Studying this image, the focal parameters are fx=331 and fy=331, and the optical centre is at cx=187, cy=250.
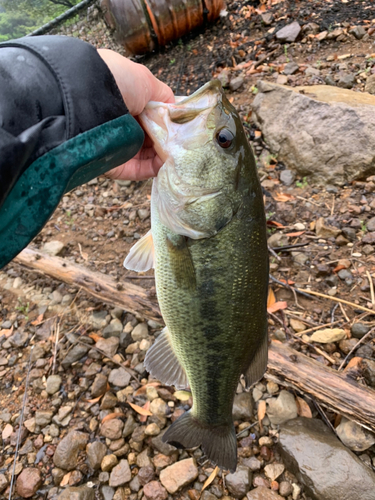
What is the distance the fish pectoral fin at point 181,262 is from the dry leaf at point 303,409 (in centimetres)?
151

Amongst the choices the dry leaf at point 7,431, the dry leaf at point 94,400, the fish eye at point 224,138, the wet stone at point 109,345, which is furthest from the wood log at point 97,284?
the fish eye at point 224,138

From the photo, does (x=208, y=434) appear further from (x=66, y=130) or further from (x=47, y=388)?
(x=66, y=130)

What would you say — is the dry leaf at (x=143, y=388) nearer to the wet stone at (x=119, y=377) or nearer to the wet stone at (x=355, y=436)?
the wet stone at (x=119, y=377)

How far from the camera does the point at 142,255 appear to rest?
2.04 metres

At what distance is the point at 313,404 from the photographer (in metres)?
2.53

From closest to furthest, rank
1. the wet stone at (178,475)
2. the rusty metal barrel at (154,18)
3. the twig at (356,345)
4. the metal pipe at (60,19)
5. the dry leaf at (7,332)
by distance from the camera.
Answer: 1. the wet stone at (178,475)
2. the twig at (356,345)
3. the dry leaf at (7,332)
4. the rusty metal barrel at (154,18)
5. the metal pipe at (60,19)

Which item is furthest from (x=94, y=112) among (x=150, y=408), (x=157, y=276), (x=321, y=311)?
(x=321, y=311)

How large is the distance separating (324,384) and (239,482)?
89cm

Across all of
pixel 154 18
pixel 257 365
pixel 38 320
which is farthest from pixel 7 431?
pixel 154 18

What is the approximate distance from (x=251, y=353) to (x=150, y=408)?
124 centimetres

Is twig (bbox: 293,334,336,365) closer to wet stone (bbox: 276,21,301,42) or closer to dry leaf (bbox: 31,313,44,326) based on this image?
dry leaf (bbox: 31,313,44,326)

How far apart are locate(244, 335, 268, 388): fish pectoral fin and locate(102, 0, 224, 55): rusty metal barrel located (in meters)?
6.95

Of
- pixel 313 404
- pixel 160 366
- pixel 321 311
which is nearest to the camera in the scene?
pixel 160 366

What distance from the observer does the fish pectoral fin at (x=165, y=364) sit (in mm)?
2061
